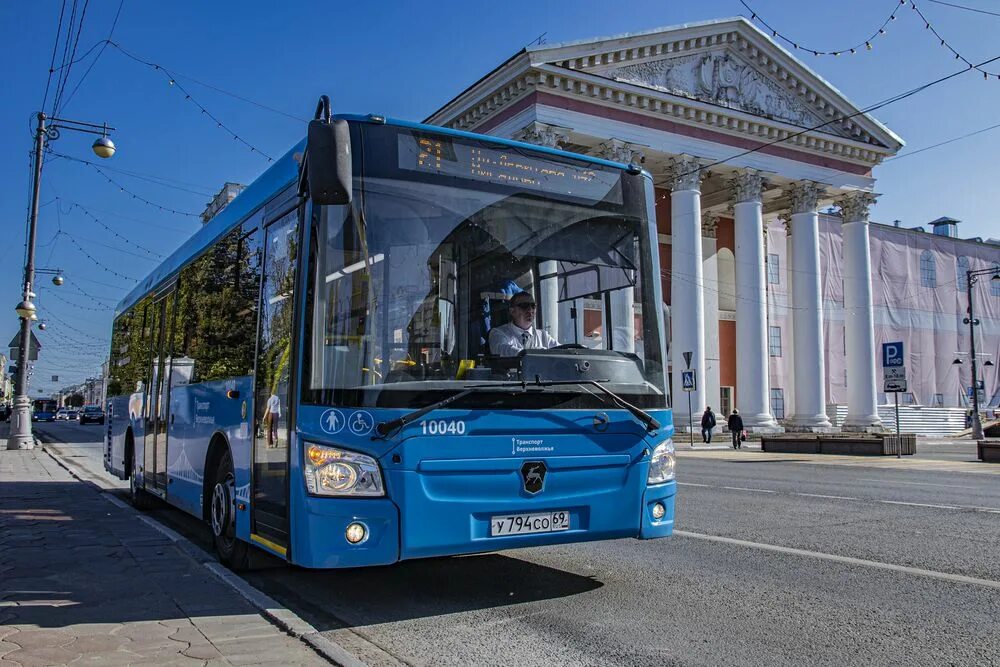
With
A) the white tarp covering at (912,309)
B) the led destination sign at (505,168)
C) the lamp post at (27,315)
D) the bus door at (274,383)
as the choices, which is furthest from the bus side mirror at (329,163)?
the white tarp covering at (912,309)

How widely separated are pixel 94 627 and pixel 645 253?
422cm

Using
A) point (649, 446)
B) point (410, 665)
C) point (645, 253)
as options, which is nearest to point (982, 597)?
point (649, 446)

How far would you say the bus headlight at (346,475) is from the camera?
4859 mm

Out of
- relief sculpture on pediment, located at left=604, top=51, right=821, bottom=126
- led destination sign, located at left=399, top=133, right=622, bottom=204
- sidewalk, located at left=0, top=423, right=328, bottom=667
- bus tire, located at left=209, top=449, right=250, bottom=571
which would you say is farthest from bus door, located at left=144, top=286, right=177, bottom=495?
relief sculpture on pediment, located at left=604, top=51, right=821, bottom=126

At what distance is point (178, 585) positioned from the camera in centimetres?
603

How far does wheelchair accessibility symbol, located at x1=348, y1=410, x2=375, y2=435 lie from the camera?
15.9 ft

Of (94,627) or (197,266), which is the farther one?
(197,266)

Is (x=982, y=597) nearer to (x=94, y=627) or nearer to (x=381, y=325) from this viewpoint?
(x=381, y=325)

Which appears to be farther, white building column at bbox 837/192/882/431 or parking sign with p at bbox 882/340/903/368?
white building column at bbox 837/192/882/431

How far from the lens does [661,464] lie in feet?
19.1

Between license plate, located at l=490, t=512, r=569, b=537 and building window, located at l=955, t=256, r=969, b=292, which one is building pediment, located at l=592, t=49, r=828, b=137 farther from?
license plate, located at l=490, t=512, r=569, b=537

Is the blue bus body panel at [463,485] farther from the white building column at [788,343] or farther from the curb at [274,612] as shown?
the white building column at [788,343]

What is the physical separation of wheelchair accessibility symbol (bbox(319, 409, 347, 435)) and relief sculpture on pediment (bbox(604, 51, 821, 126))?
31638 mm

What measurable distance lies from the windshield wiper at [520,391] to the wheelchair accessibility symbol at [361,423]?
1.8 inches
